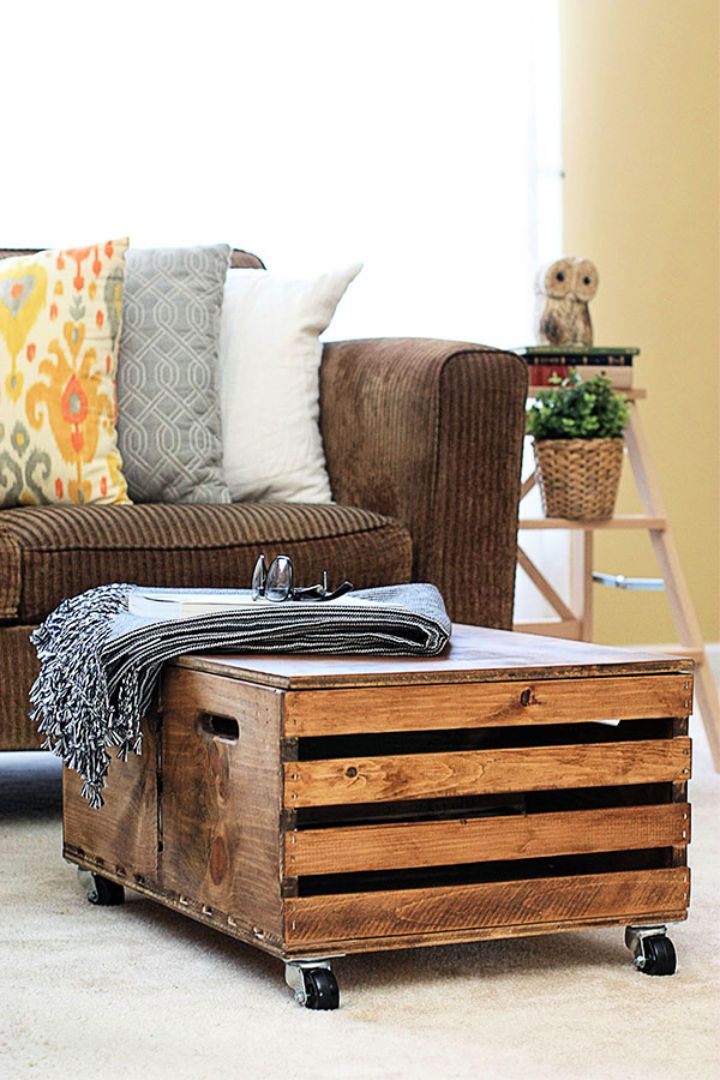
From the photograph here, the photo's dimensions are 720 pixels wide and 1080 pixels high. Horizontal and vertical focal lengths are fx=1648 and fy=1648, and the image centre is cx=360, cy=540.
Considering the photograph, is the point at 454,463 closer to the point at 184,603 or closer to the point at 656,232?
the point at 184,603

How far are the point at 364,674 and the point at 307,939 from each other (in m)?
0.23

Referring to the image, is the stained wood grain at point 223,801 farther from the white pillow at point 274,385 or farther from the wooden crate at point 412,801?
the white pillow at point 274,385

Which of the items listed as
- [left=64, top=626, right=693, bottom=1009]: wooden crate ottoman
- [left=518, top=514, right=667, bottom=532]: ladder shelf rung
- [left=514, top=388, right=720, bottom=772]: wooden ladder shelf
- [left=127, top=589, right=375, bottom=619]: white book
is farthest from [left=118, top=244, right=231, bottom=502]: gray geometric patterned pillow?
[left=64, top=626, right=693, bottom=1009]: wooden crate ottoman

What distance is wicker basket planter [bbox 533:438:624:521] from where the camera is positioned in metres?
2.89

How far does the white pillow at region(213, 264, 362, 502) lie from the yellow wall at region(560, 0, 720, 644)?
1.34 meters

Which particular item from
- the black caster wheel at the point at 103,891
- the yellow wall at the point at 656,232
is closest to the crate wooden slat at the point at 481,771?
the black caster wheel at the point at 103,891

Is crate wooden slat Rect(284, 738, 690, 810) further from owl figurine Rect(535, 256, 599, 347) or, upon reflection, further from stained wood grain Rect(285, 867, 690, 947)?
owl figurine Rect(535, 256, 599, 347)

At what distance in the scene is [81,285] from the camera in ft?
7.93

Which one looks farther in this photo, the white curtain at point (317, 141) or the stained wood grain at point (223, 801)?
the white curtain at point (317, 141)

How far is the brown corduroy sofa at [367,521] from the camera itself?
212 cm

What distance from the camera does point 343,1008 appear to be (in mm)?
1383

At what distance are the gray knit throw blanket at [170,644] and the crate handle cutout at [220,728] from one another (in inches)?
2.3

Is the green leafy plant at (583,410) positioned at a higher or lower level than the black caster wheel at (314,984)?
higher

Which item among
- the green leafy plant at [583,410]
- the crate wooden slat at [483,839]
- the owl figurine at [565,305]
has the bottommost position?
the crate wooden slat at [483,839]
